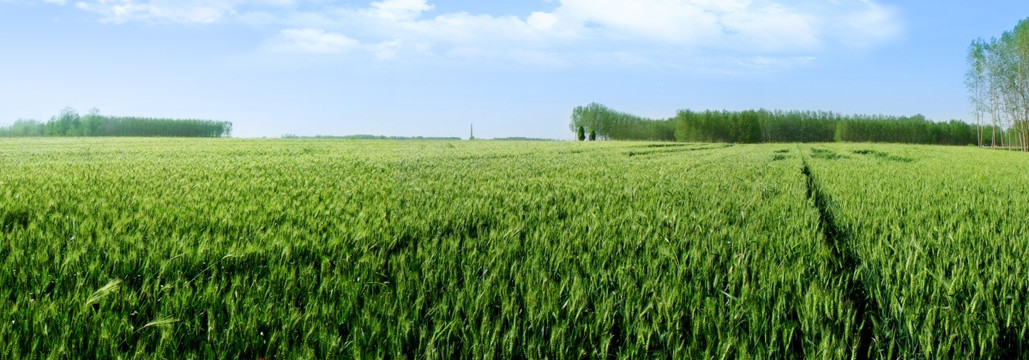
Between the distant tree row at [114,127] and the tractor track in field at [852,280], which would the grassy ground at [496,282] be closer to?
the tractor track in field at [852,280]

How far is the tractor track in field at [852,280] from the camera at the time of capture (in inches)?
54.3

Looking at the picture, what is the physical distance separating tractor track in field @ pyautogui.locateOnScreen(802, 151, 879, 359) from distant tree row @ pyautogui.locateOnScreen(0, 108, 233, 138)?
346 ft

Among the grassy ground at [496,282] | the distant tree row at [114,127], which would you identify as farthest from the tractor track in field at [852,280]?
the distant tree row at [114,127]

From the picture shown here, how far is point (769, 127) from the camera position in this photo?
95188 mm

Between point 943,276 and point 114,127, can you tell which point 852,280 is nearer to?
point 943,276

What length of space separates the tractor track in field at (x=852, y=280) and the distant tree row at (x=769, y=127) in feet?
274

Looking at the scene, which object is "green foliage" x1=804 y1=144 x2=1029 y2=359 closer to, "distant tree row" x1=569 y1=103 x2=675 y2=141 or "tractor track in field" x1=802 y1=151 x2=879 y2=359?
"tractor track in field" x1=802 y1=151 x2=879 y2=359

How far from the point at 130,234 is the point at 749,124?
313 ft

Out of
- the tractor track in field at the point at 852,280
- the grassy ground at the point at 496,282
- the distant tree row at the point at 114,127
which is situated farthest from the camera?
the distant tree row at the point at 114,127

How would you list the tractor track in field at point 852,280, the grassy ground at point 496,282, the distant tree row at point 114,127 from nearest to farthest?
Answer: the grassy ground at point 496,282 → the tractor track in field at point 852,280 → the distant tree row at point 114,127

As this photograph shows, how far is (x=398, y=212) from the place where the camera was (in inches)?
113

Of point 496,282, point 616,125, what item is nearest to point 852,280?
point 496,282

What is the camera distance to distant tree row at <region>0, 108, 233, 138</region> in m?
85.1

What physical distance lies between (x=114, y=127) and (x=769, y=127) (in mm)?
121956
